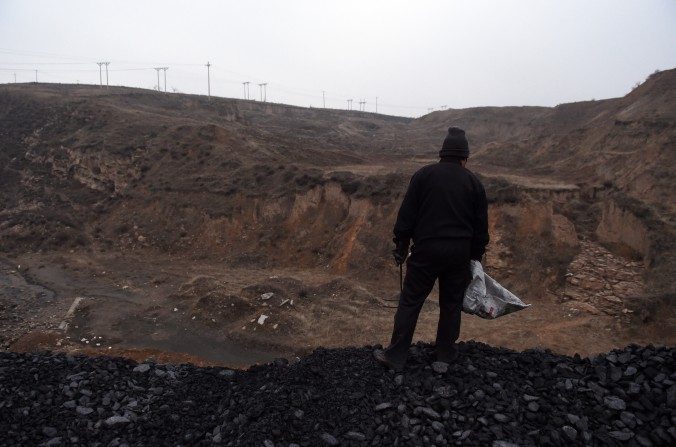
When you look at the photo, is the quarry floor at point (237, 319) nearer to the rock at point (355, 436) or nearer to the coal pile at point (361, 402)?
the coal pile at point (361, 402)

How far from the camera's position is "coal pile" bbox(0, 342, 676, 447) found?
11.8 feet

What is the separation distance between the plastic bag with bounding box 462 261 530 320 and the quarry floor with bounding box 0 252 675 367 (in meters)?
5.92

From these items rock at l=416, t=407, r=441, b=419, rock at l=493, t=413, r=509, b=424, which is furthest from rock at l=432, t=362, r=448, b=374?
rock at l=493, t=413, r=509, b=424

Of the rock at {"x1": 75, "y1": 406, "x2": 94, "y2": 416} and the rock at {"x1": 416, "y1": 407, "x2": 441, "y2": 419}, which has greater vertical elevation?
the rock at {"x1": 416, "y1": 407, "x2": 441, "y2": 419}

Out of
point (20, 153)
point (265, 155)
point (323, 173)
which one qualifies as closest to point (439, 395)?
point (323, 173)

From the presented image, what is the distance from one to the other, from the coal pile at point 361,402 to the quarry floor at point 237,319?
545 cm

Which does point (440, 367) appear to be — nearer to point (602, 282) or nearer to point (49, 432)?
point (49, 432)

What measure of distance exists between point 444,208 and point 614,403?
7.07 ft

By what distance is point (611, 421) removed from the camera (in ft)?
11.8

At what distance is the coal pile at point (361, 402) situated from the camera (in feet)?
11.8

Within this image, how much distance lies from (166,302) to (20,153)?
19307 mm

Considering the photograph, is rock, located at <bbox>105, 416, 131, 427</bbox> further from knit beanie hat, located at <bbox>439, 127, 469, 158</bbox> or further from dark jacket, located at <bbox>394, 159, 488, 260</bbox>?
knit beanie hat, located at <bbox>439, 127, 469, 158</bbox>

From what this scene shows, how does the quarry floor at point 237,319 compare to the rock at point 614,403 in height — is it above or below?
below

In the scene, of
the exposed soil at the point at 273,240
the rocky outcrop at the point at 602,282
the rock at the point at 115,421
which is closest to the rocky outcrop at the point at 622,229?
the exposed soil at the point at 273,240
